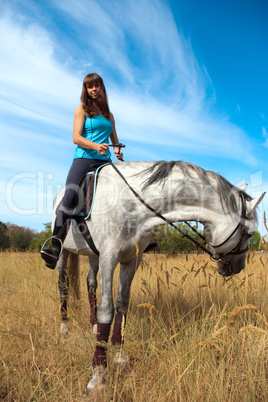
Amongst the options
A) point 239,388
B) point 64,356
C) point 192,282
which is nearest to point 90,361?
point 64,356

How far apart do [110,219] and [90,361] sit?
151cm

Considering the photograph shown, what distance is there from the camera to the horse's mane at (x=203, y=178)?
291 cm

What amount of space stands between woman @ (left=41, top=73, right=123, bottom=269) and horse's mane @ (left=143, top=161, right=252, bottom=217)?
2.52 ft

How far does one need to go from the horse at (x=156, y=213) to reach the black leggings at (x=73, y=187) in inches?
14.5

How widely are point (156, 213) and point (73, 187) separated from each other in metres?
1.09

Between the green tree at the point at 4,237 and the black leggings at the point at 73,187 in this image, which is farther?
the green tree at the point at 4,237

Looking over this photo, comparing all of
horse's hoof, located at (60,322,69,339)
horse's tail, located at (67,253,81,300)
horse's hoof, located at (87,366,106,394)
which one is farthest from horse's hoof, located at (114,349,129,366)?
horse's tail, located at (67,253,81,300)

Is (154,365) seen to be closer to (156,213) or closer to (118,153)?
(156,213)

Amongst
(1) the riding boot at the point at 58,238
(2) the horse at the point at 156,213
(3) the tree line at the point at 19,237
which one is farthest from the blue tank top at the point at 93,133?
(3) the tree line at the point at 19,237

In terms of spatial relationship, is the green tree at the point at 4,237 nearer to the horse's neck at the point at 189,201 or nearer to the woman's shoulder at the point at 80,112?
the woman's shoulder at the point at 80,112

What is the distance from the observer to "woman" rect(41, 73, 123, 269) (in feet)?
11.4

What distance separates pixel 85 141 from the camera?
344 centimetres

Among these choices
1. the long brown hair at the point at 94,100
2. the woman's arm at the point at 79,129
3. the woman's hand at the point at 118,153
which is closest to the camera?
the woman's arm at the point at 79,129

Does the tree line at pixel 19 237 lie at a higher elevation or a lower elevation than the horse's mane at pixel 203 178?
lower
